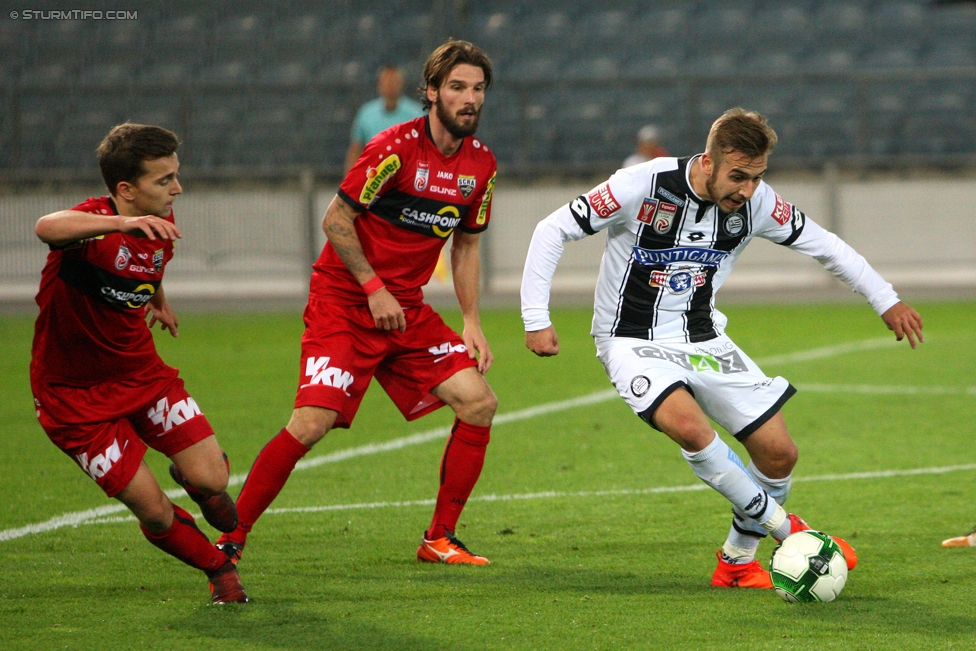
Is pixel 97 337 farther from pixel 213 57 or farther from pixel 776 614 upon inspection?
pixel 213 57

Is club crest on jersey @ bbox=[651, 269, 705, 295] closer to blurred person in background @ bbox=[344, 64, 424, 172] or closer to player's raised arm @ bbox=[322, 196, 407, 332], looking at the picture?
player's raised arm @ bbox=[322, 196, 407, 332]

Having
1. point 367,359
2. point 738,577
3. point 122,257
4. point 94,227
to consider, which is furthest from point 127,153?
point 738,577

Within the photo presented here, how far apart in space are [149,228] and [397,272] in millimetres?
1440

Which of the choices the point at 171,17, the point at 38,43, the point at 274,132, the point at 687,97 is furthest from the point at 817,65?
the point at 38,43

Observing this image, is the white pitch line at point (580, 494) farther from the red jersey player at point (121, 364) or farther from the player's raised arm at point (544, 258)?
the player's raised arm at point (544, 258)

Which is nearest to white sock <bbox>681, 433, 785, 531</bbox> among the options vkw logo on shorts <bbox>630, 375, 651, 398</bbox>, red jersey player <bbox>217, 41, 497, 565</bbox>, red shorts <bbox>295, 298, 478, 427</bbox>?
vkw logo on shorts <bbox>630, 375, 651, 398</bbox>

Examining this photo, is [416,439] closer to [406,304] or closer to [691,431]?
[406,304]

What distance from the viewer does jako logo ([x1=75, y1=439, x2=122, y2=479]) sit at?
12.9 ft

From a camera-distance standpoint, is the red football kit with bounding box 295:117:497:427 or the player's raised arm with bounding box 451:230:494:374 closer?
the red football kit with bounding box 295:117:497:427

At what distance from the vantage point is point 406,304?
4.84 meters

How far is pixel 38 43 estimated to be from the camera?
2044cm

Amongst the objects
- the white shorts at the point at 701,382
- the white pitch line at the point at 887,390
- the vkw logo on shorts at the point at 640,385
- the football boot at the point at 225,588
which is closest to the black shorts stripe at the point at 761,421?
the white shorts at the point at 701,382

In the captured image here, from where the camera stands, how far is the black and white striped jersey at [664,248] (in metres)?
4.38

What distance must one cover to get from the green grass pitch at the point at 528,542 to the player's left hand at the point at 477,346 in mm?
738
